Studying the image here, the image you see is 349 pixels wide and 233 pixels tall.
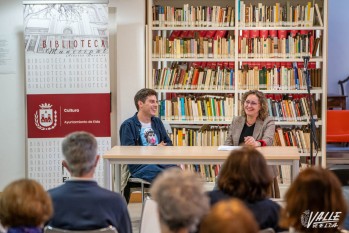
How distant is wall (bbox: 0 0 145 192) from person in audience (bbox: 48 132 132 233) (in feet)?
13.4

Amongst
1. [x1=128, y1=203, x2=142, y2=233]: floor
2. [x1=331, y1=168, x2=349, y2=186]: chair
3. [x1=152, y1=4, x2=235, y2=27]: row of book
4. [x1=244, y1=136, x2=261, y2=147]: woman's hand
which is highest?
[x1=152, y1=4, x2=235, y2=27]: row of book

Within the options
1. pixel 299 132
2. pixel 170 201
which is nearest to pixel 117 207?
pixel 170 201

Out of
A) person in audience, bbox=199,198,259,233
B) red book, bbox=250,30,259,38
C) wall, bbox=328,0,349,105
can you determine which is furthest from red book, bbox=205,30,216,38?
person in audience, bbox=199,198,259,233

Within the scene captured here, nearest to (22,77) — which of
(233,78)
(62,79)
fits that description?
(62,79)

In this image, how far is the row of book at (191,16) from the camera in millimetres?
7625

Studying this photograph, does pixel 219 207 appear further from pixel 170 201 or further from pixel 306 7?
pixel 306 7

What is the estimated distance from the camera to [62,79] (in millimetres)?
7289

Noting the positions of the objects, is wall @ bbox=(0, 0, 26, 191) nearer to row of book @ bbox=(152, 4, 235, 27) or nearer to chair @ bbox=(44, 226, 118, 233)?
row of book @ bbox=(152, 4, 235, 27)

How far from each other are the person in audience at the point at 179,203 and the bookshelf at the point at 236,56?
17.1ft

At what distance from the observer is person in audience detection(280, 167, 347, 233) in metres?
2.77

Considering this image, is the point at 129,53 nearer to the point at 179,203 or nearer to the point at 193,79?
the point at 193,79

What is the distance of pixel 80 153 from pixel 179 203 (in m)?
1.22

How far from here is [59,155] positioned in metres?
7.33

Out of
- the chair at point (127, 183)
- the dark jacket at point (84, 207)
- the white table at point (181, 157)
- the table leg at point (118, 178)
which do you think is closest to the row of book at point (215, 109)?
the chair at point (127, 183)
